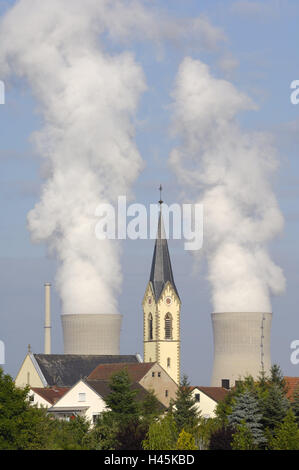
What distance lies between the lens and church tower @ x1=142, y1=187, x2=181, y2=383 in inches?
4053

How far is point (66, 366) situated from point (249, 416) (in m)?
50.6

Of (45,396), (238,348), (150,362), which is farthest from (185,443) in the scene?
(238,348)

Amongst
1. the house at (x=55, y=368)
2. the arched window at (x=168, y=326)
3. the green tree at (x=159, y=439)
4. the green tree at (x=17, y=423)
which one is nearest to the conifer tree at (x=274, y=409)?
the green tree at (x=159, y=439)

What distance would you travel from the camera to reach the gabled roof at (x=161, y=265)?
343ft

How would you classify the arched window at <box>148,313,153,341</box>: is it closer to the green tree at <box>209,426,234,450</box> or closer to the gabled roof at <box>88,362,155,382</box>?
the gabled roof at <box>88,362,155,382</box>

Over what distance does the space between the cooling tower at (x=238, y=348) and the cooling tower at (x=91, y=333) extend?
9.32 metres

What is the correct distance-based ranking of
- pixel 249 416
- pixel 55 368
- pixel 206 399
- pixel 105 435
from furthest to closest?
pixel 55 368 < pixel 206 399 < pixel 249 416 < pixel 105 435

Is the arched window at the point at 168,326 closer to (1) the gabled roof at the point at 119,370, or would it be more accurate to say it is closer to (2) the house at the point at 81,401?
(1) the gabled roof at the point at 119,370

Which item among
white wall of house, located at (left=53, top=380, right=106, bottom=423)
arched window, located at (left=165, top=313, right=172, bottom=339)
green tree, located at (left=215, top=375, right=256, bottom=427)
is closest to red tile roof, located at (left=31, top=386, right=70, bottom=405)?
white wall of house, located at (left=53, top=380, right=106, bottom=423)

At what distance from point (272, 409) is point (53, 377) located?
162 ft

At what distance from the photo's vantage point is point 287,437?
44062mm

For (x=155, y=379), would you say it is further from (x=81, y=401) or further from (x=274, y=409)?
(x=274, y=409)
